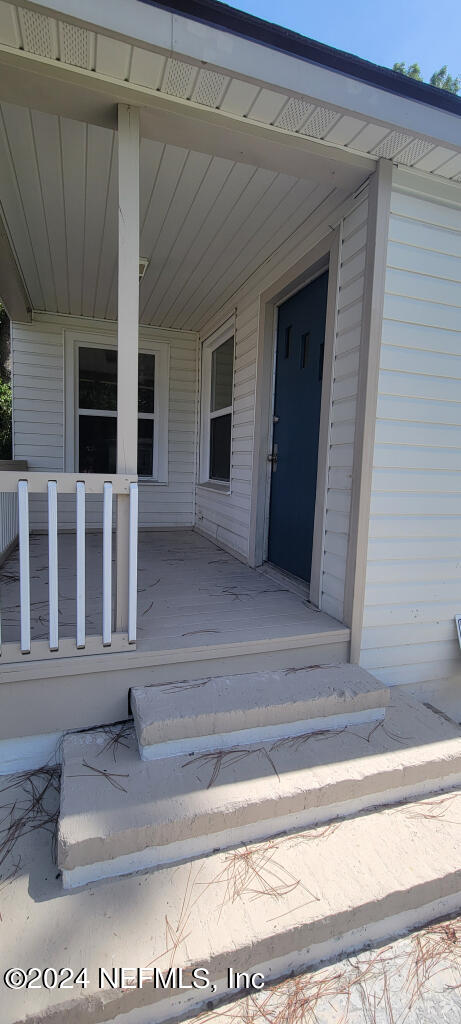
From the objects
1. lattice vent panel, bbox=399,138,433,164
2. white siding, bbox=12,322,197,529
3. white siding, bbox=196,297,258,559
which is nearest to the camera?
lattice vent panel, bbox=399,138,433,164

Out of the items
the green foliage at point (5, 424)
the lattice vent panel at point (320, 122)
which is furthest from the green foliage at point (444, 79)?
the lattice vent panel at point (320, 122)

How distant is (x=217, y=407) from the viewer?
4664 millimetres

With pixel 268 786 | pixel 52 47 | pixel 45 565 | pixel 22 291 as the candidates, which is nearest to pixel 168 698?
pixel 268 786

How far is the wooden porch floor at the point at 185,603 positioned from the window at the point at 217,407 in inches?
43.3

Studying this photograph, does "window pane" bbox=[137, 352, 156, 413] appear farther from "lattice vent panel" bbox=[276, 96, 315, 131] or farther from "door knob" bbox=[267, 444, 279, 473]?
"lattice vent panel" bbox=[276, 96, 315, 131]

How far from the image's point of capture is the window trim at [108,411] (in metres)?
4.71

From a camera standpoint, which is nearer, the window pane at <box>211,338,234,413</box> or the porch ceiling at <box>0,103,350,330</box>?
the porch ceiling at <box>0,103,350,330</box>

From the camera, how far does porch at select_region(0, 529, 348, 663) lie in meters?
2.07

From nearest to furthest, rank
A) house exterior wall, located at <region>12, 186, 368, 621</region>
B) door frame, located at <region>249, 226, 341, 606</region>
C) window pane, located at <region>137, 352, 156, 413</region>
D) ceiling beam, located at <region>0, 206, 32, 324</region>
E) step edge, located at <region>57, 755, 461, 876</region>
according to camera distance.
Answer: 1. step edge, located at <region>57, 755, 461, 876</region>
2. house exterior wall, located at <region>12, 186, 368, 621</region>
3. door frame, located at <region>249, 226, 341, 606</region>
4. ceiling beam, located at <region>0, 206, 32, 324</region>
5. window pane, located at <region>137, 352, 156, 413</region>

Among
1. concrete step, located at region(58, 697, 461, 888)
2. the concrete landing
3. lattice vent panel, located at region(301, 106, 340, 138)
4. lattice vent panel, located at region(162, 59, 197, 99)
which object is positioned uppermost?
lattice vent panel, located at region(301, 106, 340, 138)

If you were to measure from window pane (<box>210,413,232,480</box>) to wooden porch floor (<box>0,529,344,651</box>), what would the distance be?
0.93m

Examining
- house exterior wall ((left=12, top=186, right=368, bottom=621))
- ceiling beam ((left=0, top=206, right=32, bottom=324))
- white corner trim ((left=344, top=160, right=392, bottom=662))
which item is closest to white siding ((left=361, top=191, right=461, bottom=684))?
white corner trim ((left=344, top=160, right=392, bottom=662))

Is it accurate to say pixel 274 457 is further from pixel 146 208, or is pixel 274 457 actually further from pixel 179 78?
pixel 179 78

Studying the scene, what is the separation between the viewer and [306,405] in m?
2.97
